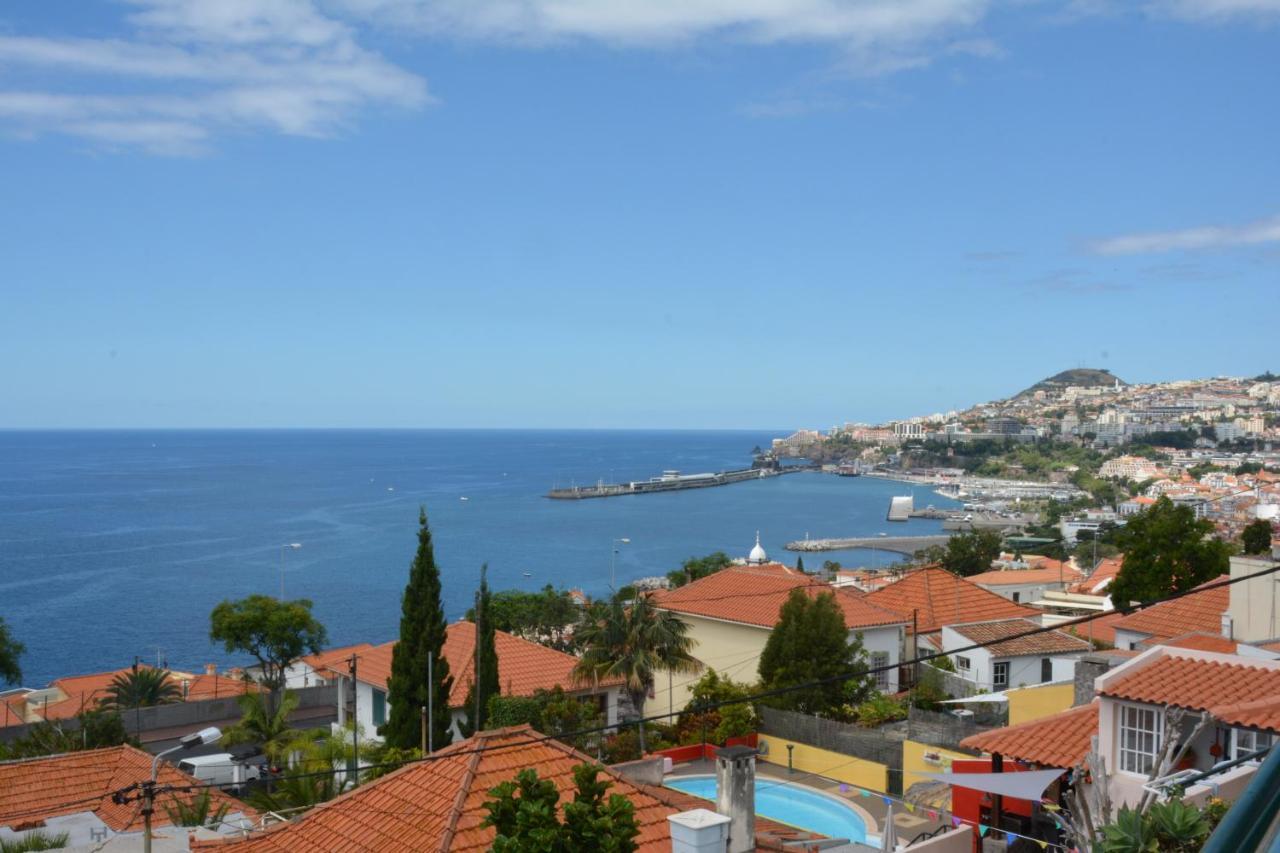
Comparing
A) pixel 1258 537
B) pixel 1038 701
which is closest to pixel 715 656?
pixel 1038 701

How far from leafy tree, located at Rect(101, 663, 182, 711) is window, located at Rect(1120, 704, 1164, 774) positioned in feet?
91.1

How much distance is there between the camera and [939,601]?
98.3 ft

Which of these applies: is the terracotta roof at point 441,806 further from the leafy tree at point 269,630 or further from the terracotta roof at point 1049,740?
the leafy tree at point 269,630

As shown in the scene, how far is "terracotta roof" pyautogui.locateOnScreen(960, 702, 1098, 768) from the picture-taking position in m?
10.8

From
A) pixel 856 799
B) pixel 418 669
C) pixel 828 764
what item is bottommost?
pixel 856 799

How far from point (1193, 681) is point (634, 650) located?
14631 mm

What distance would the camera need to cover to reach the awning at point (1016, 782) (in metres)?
9.90

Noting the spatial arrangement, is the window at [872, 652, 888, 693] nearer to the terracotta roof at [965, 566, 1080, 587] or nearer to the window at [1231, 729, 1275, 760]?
the window at [1231, 729, 1275, 760]

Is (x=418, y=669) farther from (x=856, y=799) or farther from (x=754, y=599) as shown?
(x=754, y=599)

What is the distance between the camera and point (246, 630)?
35.4 metres

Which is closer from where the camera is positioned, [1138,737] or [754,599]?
[1138,737]

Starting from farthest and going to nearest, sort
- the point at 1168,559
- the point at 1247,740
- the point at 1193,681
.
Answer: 1. the point at 1168,559
2. the point at 1193,681
3. the point at 1247,740

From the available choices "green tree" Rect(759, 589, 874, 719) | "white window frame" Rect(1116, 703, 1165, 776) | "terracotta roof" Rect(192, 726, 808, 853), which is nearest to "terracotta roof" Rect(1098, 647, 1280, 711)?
"white window frame" Rect(1116, 703, 1165, 776)

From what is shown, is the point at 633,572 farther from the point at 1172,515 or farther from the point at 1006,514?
the point at 1006,514
